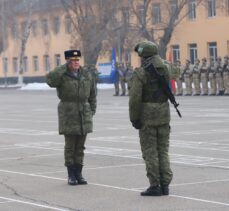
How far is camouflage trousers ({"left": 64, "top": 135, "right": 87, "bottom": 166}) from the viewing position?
13.6m

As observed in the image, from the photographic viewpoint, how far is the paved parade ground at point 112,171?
38.8ft

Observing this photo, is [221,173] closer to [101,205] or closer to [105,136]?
[101,205]

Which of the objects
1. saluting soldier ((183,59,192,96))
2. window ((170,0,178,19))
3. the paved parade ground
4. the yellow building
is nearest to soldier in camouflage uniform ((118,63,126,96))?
saluting soldier ((183,59,192,96))

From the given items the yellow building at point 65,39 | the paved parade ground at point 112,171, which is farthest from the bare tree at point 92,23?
the paved parade ground at point 112,171

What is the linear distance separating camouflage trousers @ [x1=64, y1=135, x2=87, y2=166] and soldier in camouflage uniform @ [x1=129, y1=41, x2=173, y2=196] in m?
1.68

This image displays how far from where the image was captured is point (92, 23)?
67375 millimetres

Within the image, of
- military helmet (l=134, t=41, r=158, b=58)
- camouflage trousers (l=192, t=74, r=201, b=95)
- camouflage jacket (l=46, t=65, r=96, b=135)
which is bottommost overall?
camouflage trousers (l=192, t=74, r=201, b=95)

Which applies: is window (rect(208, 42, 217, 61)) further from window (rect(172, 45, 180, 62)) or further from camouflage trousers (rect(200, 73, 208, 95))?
camouflage trousers (rect(200, 73, 208, 95))

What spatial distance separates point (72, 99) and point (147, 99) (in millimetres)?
1829

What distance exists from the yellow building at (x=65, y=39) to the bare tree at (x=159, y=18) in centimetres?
38

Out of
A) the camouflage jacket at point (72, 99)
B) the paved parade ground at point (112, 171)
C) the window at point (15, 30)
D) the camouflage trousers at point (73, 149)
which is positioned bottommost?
the paved parade ground at point (112, 171)

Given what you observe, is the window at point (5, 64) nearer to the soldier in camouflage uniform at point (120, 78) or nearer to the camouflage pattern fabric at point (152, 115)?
the soldier in camouflage uniform at point (120, 78)

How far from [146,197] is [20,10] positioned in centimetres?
7494

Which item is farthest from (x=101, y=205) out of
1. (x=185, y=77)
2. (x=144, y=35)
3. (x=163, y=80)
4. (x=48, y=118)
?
(x=144, y=35)
